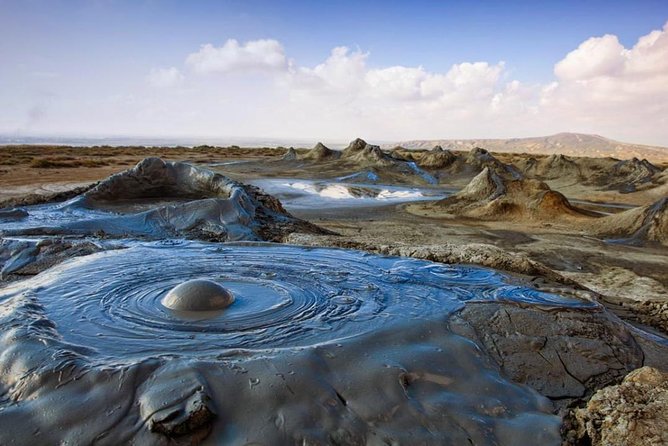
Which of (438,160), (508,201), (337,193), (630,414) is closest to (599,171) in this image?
(438,160)

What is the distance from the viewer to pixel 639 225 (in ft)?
32.9

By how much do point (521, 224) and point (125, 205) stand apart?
837 cm

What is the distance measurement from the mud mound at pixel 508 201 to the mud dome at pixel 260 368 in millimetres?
8583

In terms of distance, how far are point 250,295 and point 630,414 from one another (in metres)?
2.45

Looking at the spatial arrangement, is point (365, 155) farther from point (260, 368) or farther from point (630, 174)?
point (260, 368)

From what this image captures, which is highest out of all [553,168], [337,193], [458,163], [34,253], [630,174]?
[34,253]

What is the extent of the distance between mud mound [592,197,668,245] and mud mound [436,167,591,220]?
4.27 ft

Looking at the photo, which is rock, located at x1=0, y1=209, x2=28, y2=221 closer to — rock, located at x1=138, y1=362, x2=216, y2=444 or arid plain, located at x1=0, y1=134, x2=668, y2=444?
arid plain, located at x1=0, y1=134, x2=668, y2=444

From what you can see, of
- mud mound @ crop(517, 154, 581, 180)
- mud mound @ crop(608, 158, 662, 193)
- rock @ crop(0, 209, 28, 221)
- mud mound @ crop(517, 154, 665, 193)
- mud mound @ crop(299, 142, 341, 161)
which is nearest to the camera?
rock @ crop(0, 209, 28, 221)

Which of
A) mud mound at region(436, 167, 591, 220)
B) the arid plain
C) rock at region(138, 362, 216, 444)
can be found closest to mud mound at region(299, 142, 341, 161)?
the arid plain

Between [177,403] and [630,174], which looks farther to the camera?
[630,174]

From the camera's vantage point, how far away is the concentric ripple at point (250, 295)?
9.40 ft

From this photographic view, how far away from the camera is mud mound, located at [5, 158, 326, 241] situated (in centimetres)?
604

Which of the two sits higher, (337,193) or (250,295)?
(250,295)
